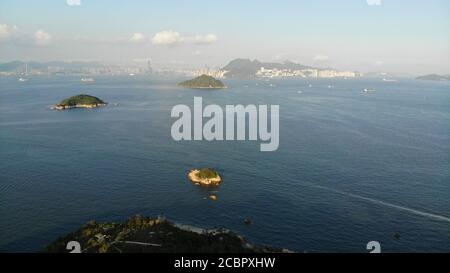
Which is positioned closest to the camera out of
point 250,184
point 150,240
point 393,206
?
point 150,240

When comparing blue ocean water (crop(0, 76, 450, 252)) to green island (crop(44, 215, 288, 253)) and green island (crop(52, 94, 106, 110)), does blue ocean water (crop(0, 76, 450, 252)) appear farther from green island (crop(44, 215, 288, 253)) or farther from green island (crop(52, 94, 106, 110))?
green island (crop(52, 94, 106, 110))

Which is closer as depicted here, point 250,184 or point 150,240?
point 150,240

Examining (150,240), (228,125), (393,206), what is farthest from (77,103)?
(393,206)

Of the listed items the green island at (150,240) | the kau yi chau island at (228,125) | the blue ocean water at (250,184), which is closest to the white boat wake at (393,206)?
the blue ocean water at (250,184)

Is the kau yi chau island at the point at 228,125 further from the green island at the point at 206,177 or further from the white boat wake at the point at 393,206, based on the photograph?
the white boat wake at the point at 393,206

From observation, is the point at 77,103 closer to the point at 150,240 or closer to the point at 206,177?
the point at 206,177

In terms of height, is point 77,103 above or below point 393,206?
above
